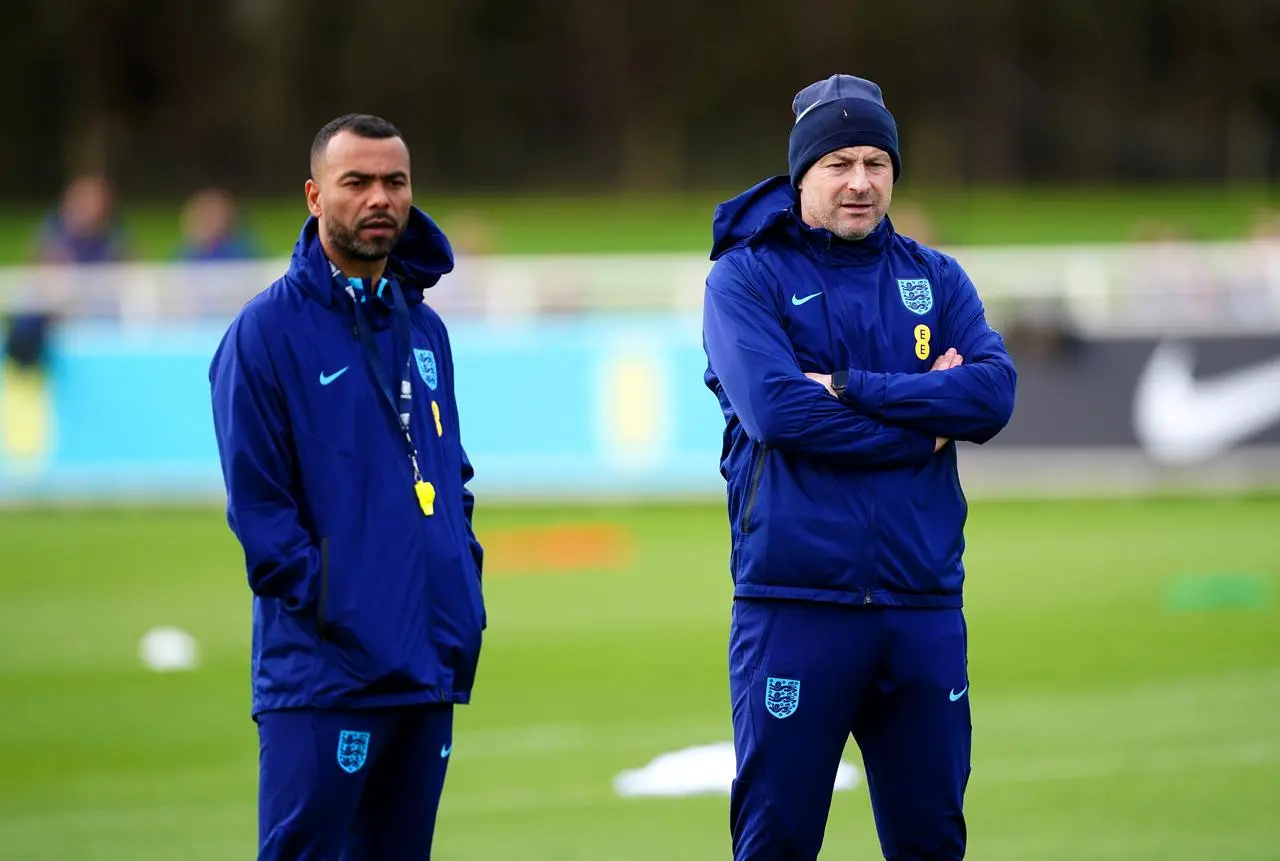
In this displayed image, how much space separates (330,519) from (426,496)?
0.24m

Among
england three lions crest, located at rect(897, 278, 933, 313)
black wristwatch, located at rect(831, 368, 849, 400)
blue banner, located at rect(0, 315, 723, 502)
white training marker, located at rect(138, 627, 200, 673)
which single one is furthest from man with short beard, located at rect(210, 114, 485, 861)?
blue banner, located at rect(0, 315, 723, 502)

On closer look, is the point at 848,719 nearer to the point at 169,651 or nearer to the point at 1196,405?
the point at 169,651

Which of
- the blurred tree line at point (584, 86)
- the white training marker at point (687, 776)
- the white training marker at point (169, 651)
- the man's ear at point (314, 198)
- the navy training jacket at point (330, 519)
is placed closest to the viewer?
the navy training jacket at point (330, 519)

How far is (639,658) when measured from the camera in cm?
1069

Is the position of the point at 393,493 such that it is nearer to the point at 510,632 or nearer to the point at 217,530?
the point at 510,632

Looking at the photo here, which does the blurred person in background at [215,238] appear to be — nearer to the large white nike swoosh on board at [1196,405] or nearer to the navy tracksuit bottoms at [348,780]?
the large white nike swoosh on board at [1196,405]

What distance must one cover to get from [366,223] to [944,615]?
1.71m

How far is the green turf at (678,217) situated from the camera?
1535 inches

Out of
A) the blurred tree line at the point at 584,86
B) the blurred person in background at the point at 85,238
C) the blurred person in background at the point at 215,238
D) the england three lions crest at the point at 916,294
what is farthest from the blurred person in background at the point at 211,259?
the blurred tree line at the point at 584,86

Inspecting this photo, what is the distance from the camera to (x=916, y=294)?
5152 mm

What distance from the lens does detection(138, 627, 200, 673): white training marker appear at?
35.1 ft

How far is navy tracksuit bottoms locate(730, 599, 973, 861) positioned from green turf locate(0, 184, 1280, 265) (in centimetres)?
3250

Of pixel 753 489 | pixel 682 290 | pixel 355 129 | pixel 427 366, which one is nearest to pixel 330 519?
pixel 427 366

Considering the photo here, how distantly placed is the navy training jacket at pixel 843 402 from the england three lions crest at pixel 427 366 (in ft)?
2.44
